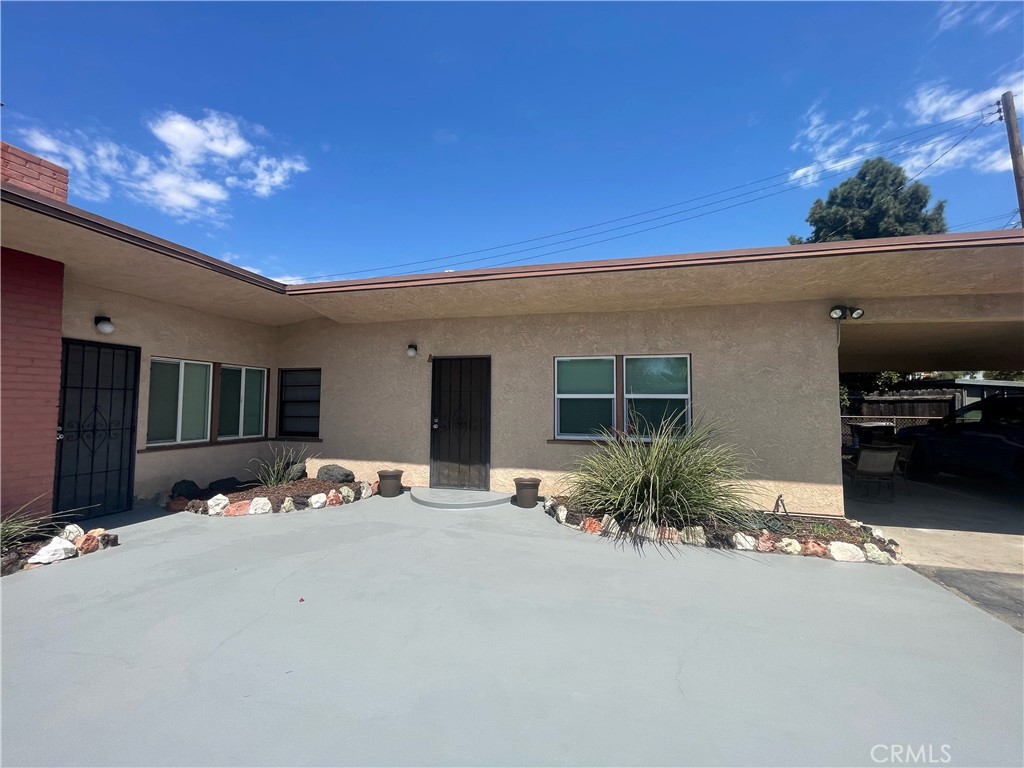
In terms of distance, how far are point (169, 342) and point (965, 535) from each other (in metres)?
11.7

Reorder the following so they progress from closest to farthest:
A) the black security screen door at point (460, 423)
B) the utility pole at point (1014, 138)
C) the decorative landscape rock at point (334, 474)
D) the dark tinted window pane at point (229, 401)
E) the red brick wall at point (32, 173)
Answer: the red brick wall at point (32, 173), the black security screen door at point (460, 423), the decorative landscape rock at point (334, 474), the dark tinted window pane at point (229, 401), the utility pole at point (1014, 138)

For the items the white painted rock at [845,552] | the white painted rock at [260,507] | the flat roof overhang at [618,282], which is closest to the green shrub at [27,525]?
the white painted rock at [260,507]

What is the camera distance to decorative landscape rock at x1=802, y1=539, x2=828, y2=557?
16.0 feet

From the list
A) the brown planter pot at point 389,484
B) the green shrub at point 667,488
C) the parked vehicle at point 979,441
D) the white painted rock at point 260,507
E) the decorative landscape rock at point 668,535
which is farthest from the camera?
the parked vehicle at point 979,441

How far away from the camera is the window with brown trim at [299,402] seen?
28.9 ft

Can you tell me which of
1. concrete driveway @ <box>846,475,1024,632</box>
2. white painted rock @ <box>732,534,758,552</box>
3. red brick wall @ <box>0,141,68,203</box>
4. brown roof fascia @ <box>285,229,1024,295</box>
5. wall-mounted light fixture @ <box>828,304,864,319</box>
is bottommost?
concrete driveway @ <box>846,475,1024,632</box>

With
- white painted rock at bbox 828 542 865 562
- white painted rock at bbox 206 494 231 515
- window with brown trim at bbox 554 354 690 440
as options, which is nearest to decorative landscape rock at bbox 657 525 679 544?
white painted rock at bbox 828 542 865 562

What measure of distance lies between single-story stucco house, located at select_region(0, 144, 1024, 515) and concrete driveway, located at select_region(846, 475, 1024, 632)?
1.17m

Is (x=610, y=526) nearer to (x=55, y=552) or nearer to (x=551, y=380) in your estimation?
(x=551, y=380)

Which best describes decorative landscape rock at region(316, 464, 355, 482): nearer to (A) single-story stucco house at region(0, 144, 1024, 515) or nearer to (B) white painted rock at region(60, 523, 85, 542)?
(A) single-story stucco house at region(0, 144, 1024, 515)

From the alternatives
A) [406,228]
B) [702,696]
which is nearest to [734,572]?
[702,696]

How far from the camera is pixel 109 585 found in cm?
386

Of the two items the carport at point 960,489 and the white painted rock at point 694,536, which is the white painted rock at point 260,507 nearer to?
the white painted rock at point 694,536

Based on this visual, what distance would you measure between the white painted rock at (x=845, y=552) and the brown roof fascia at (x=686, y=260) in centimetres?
310
